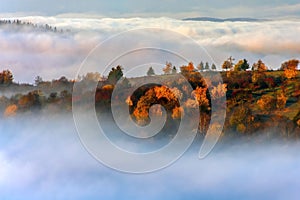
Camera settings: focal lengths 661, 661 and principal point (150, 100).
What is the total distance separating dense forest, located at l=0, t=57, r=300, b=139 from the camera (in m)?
12.6

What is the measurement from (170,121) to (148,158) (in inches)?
34.5

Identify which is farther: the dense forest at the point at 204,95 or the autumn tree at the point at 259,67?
the autumn tree at the point at 259,67

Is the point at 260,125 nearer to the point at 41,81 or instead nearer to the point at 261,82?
the point at 261,82

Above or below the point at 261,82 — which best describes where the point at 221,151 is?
below

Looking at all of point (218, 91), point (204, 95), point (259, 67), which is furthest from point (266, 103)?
point (204, 95)

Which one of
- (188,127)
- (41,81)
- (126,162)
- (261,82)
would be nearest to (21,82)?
(41,81)

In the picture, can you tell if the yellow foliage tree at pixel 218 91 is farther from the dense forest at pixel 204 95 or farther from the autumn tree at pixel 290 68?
the autumn tree at pixel 290 68

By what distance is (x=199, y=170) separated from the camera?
1392 centimetres

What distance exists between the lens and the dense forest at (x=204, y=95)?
41.2 feet

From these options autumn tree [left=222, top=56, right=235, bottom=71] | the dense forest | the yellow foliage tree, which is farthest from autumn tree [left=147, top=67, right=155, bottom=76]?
autumn tree [left=222, top=56, right=235, bottom=71]

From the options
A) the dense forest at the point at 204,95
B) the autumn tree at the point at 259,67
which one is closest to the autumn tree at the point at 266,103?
the dense forest at the point at 204,95

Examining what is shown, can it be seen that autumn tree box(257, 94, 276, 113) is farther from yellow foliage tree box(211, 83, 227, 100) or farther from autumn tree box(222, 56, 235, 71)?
autumn tree box(222, 56, 235, 71)

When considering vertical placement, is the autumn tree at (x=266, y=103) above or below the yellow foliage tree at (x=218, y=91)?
below

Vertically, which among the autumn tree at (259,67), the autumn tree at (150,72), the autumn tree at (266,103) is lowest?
the autumn tree at (266,103)
